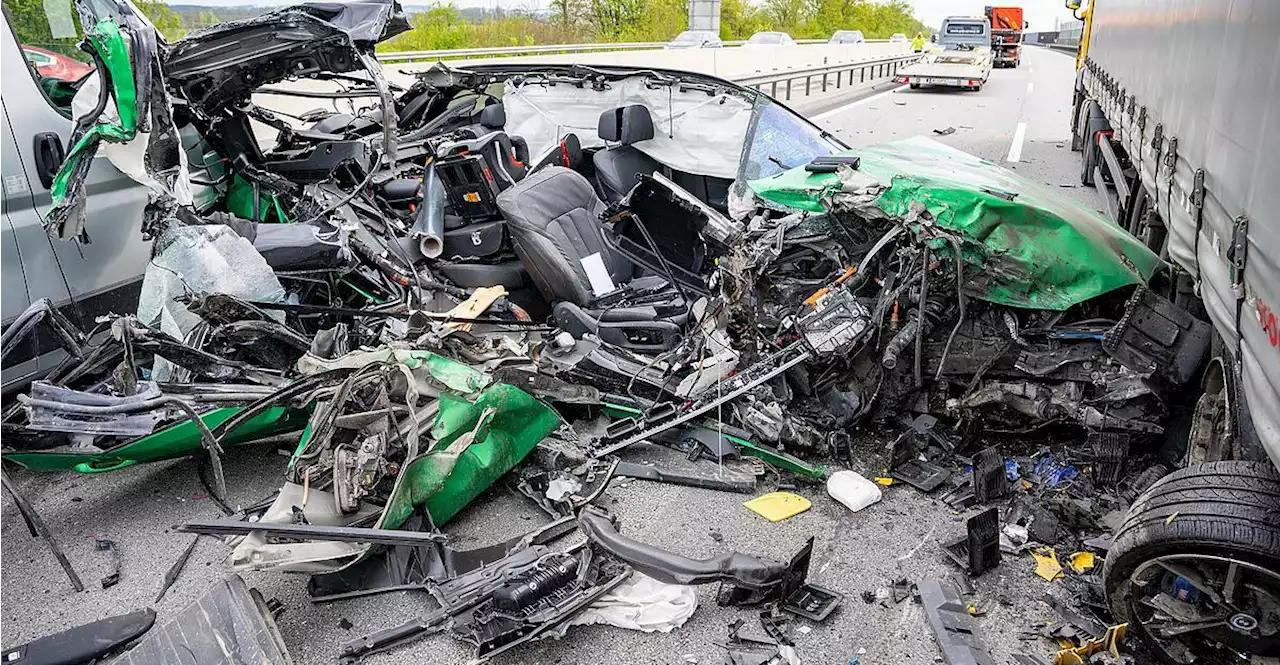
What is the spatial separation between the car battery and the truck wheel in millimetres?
4568

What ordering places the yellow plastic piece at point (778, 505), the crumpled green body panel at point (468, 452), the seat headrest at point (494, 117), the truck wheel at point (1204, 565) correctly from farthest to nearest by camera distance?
the seat headrest at point (494, 117), the yellow plastic piece at point (778, 505), the crumpled green body panel at point (468, 452), the truck wheel at point (1204, 565)

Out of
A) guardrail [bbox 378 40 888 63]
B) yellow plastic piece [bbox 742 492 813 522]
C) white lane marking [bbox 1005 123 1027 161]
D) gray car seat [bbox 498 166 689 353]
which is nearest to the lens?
yellow plastic piece [bbox 742 492 813 522]

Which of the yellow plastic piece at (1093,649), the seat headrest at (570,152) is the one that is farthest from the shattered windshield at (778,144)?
the yellow plastic piece at (1093,649)

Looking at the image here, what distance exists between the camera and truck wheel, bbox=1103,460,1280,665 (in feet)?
8.19

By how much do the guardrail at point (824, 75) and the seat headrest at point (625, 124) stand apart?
5.71 m

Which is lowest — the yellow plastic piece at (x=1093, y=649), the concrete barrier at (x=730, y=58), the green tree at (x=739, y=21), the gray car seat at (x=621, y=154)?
the yellow plastic piece at (x=1093, y=649)

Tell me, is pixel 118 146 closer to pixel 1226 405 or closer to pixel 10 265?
pixel 10 265

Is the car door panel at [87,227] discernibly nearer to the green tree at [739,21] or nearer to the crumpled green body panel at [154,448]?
the crumpled green body panel at [154,448]

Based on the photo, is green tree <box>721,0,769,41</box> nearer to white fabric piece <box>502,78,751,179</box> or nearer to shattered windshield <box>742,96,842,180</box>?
white fabric piece <box>502,78,751,179</box>

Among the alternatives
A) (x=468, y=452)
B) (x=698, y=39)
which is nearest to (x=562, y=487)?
(x=468, y=452)

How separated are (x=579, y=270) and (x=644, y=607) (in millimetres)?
2728

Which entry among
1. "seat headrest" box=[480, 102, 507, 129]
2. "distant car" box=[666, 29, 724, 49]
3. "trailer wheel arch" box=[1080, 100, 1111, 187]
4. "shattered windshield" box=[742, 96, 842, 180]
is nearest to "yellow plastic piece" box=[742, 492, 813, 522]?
"shattered windshield" box=[742, 96, 842, 180]

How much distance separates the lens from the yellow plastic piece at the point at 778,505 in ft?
12.8

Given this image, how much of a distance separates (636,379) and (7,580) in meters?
3.06
